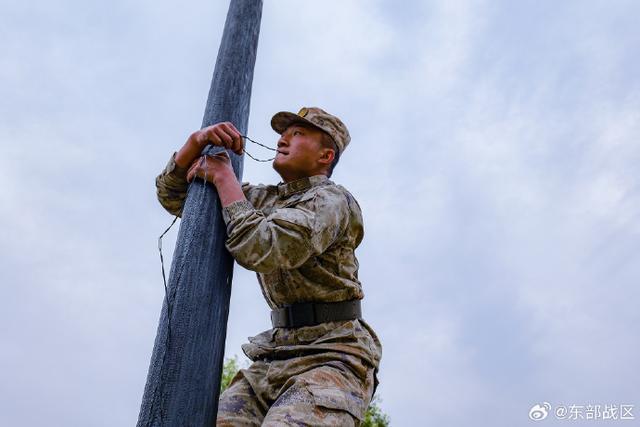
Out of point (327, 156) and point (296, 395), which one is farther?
point (327, 156)

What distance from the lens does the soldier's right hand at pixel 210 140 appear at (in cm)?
301

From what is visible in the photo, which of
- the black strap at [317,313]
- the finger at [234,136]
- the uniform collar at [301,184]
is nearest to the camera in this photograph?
the finger at [234,136]

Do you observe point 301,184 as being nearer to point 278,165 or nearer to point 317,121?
point 278,165

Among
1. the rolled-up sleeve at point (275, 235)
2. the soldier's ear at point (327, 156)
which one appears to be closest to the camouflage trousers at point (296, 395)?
the rolled-up sleeve at point (275, 235)

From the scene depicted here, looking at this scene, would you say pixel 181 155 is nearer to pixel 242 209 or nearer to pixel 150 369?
pixel 242 209

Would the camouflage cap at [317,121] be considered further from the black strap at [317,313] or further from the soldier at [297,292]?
the black strap at [317,313]

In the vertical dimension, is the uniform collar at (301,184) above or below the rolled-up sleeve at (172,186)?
above

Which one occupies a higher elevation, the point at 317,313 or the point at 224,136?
the point at 224,136

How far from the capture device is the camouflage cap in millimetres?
3631

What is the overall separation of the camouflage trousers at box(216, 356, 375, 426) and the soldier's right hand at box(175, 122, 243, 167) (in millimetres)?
1001

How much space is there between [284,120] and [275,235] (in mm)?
1134

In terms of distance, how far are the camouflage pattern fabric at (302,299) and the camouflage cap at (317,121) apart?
28cm

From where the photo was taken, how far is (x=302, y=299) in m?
3.19

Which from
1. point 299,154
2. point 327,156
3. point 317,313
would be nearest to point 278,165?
point 299,154
